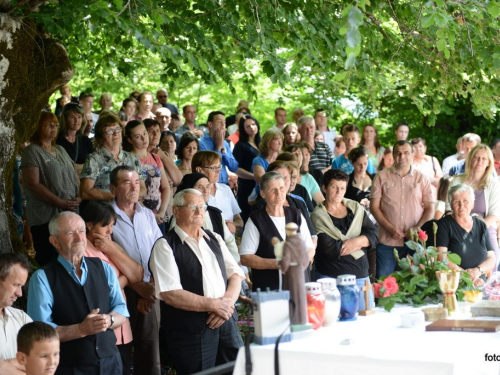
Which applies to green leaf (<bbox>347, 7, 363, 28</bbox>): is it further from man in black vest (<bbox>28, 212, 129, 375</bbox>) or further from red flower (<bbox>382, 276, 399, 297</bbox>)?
man in black vest (<bbox>28, 212, 129, 375</bbox>)

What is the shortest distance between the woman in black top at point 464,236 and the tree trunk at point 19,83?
3.60m

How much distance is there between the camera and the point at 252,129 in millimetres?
10328

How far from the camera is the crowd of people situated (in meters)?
5.15

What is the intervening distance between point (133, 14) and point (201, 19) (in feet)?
3.35

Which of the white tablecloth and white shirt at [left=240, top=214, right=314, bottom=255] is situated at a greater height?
white shirt at [left=240, top=214, right=314, bottom=255]

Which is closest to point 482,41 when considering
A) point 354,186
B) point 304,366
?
point 354,186

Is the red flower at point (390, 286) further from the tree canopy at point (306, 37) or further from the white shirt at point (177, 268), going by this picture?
the tree canopy at point (306, 37)

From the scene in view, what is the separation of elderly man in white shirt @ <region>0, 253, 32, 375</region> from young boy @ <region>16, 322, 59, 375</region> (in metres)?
0.23

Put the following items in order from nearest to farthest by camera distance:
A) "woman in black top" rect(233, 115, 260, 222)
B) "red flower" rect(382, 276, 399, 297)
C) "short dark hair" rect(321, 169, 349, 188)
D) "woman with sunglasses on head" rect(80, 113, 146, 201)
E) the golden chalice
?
the golden chalice < "red flower" rect(382, 276, 399, 297) < "woman with sunglasses on head" rect(80, 113, 146, 201) < "short dark hair" rect(321, 169, 349, 188) < "woman in black top" rect(233, 115, 260, 222)

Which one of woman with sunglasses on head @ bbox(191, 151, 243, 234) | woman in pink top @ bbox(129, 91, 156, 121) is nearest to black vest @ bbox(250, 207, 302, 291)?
woman with sunglasses on head @ bbox(191, 151, 243, 234)

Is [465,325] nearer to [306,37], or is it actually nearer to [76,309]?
[76,309]

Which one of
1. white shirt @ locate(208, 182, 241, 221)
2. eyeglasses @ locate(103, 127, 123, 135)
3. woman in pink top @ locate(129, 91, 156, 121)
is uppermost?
woman in pink top @ locate(129, 91, 156, 121)

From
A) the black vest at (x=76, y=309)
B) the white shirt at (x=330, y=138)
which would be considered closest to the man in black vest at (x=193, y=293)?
A: the black vest at (x=76, y=309)

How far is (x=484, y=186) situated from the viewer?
861cm
